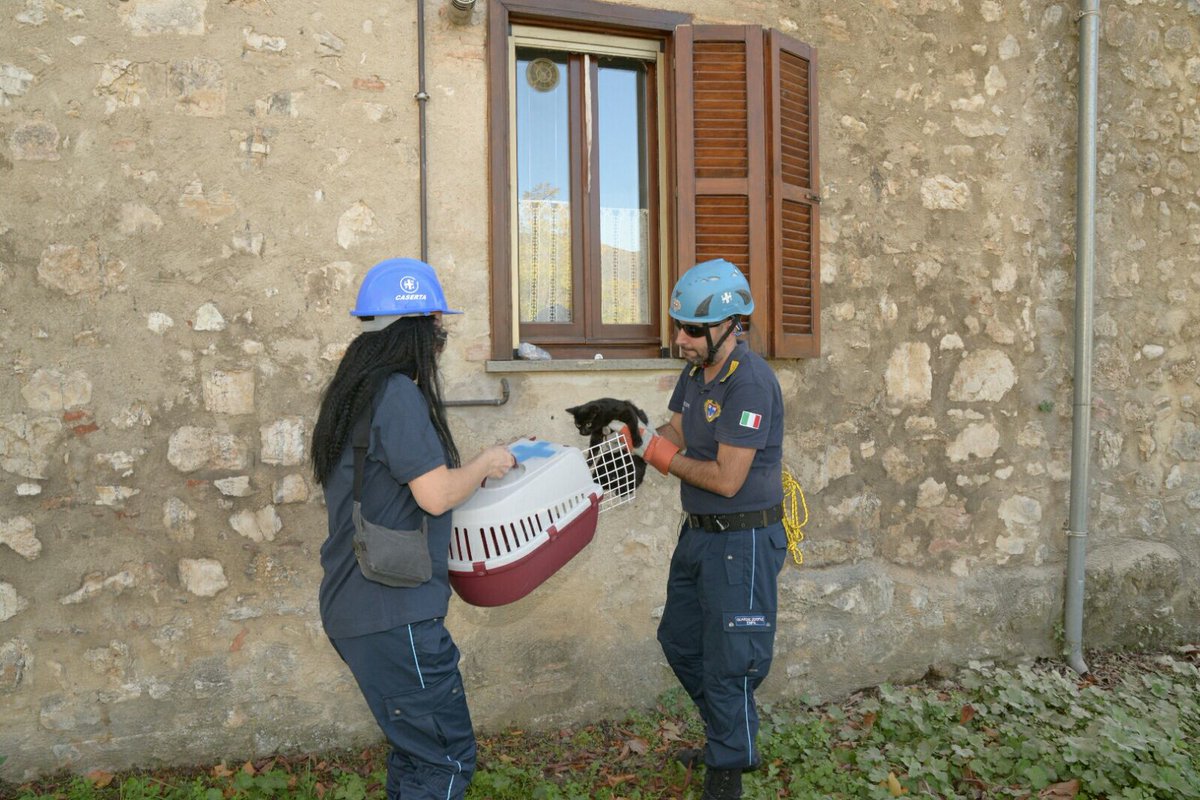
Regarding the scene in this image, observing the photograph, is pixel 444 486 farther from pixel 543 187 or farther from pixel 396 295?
pixel 543 187

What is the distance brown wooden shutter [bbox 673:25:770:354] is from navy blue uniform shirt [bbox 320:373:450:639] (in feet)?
7.40

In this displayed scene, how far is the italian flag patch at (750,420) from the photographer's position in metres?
3.25

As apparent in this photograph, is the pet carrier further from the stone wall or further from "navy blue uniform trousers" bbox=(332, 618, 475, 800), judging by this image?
the stone wall

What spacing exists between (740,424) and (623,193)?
187cm

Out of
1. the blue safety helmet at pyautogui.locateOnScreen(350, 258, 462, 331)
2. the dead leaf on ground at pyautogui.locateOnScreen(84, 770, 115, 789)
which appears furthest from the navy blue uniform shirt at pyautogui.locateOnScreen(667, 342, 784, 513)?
the dead leaf on ground at pyautogui.locateOnScreen(84, 770, 115, 789)

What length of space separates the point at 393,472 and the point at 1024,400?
4076 millimetres

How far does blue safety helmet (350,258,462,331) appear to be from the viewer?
8.72ft

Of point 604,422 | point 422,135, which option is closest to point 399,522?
point 604,422

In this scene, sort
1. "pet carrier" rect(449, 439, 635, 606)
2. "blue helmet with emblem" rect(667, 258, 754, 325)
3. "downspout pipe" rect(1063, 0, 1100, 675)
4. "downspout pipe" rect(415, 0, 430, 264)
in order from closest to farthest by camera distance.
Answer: "pet carrier" rect(449, 439, 635, 606), "blue helmet with emblem" rect(667, 258, 754, 325), "downspout pipe" rect(415, 0, 430, 264), "downspout pipe" rect(1063, 0, 1100, 675)

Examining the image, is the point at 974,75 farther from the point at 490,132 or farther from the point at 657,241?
the point at 490,132

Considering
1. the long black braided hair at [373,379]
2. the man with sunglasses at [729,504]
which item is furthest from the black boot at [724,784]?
the long black braided hair at [373,379]

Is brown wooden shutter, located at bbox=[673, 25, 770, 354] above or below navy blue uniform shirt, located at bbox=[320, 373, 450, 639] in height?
above

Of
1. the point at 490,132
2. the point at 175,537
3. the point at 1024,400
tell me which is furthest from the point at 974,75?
the point at 175,537

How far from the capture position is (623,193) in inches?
185
